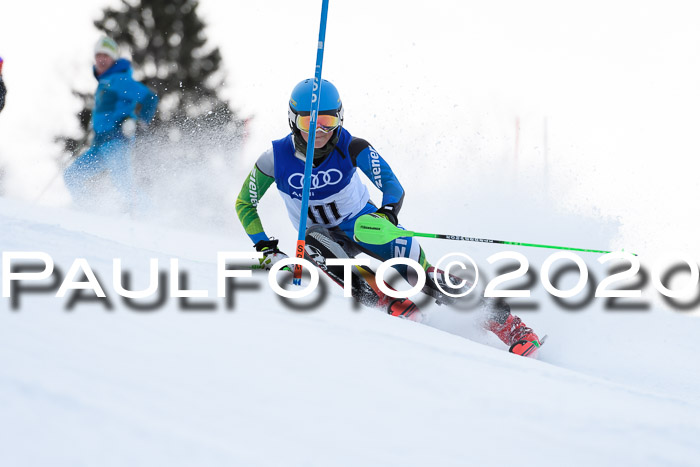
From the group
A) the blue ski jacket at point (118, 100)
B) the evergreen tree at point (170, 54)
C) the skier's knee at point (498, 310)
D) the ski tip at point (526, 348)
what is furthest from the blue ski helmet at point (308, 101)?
the evergreen tree at point (170, 54)

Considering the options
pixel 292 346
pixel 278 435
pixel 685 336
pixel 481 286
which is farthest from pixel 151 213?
pixel 278 435

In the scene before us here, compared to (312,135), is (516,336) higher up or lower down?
lower down

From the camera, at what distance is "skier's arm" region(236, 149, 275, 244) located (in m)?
4.03

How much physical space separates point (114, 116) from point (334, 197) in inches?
152

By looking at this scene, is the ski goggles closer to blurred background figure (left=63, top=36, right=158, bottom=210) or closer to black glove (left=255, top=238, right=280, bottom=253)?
black glove (left=255, top=238, right=280, bottom=253)

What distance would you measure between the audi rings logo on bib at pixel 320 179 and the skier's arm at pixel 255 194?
0.53 feet

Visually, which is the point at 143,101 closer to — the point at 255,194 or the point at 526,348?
the point at 255,194

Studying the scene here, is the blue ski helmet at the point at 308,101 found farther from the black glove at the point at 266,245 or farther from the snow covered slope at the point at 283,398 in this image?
the snow covered slope at the point at 283,398

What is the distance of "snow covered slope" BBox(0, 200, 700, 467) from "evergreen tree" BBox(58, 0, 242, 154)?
13.1 m

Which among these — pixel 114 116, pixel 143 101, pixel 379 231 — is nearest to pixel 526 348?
pixel 379 231

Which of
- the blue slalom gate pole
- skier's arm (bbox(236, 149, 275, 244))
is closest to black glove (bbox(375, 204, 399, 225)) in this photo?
the blue slalom gate pole

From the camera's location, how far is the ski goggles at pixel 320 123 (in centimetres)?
372

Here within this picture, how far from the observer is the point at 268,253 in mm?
3922

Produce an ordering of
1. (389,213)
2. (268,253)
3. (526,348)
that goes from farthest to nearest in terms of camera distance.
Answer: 1. (268,253)
2. (389,213)
3. (526,348)
